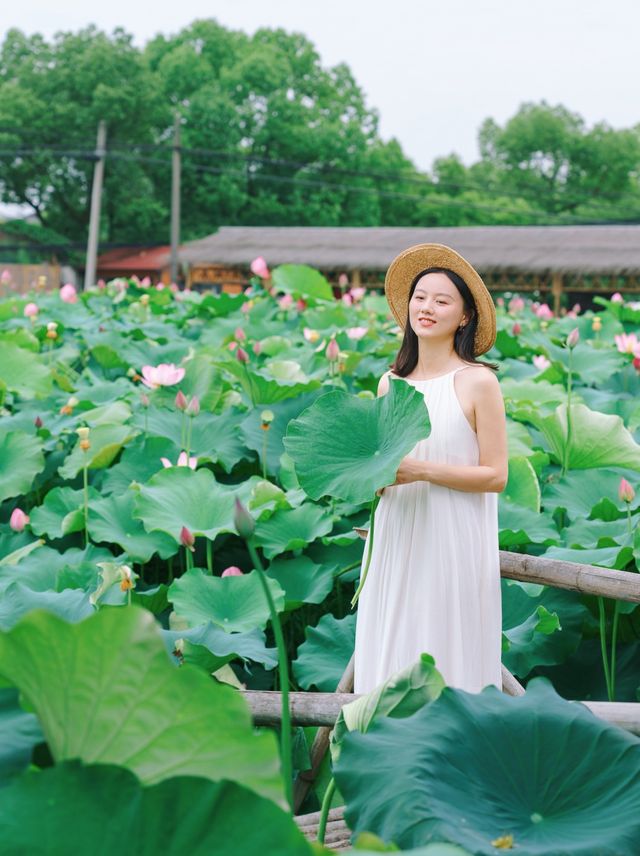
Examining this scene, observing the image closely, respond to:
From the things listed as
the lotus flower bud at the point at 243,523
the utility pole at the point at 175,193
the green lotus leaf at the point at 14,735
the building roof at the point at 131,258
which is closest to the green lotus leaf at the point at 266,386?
the lotus flower bud at the point at 243,523

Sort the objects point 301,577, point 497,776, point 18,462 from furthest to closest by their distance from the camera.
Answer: point 18,462 → point 301,577 → point 497,776

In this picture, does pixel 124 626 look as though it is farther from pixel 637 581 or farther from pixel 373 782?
pixel 637 581

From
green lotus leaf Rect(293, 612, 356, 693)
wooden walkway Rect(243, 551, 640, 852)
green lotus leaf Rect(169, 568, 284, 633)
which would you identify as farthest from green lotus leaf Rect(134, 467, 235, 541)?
wooden walkway Rect(243, 551, 640, 852)

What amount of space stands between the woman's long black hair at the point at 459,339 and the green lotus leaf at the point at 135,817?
46.0 inches

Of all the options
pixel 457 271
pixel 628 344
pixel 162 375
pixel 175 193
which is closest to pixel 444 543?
pixel 457 271

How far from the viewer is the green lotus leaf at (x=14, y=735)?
2.05 ft

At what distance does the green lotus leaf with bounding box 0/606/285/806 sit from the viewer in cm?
60

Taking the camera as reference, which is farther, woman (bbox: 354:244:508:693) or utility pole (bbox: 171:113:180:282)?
utility pole (bbox: 171:113:180:282)

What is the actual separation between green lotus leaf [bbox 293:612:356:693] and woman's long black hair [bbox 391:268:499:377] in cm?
Answer: 59

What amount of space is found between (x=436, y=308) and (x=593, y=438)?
1.11 m

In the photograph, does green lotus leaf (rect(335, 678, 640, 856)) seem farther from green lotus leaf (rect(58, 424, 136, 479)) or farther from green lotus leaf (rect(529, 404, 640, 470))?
green lotus leaf (rect(58, 424, 136, 479))

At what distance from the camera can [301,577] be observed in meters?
2.33

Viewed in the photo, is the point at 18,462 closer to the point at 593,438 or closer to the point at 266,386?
the point at 266,386

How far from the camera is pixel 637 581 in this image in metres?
1.46
